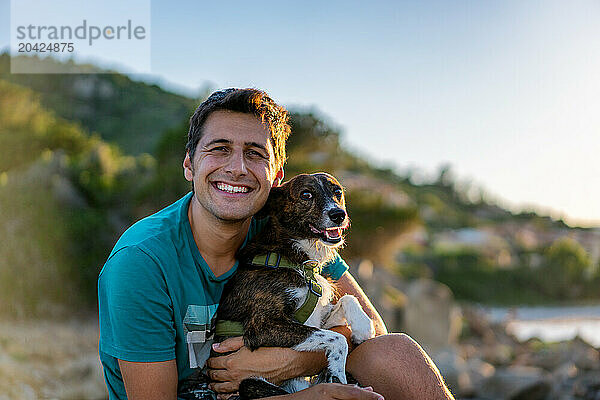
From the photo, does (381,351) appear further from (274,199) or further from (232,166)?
(232,166)

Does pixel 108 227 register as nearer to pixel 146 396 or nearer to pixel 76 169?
pixel 76 169

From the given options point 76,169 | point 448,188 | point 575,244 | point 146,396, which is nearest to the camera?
point 146,396

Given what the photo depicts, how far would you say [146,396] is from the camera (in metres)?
2.47

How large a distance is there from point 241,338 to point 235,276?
32 cm

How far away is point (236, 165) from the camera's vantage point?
2756mm

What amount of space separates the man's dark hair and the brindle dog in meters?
0.27

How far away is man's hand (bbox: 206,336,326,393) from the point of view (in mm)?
2699

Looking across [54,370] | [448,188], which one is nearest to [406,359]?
[54,370]

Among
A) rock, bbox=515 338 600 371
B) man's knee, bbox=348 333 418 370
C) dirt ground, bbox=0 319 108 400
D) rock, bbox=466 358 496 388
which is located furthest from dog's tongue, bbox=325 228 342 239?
rock, bbox=515 338 600 371

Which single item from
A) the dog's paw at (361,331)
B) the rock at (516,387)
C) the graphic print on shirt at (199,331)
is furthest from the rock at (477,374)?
the graphic print on shirt at (199,331)

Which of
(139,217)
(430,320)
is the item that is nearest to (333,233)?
(430,320)

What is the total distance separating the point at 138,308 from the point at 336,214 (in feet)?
3.52

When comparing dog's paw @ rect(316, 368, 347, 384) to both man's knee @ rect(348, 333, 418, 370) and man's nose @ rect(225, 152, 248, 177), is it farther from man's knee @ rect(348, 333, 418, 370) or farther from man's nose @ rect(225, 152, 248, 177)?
man's nose @ rect(225, 152, 248, 177)

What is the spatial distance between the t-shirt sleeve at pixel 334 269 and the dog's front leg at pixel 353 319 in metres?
0.21
